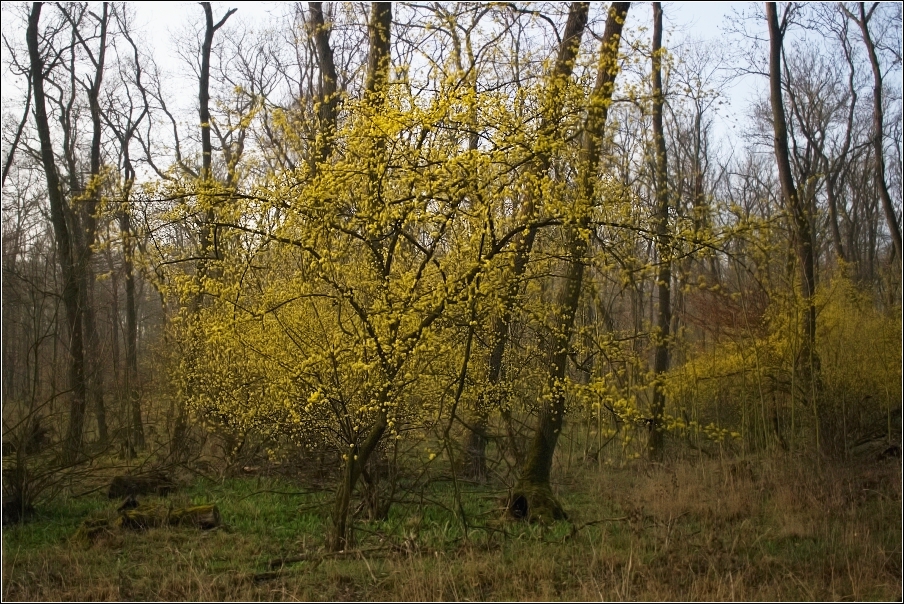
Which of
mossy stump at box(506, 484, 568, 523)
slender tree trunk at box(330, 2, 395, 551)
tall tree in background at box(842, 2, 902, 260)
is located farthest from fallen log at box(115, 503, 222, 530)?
tall tree in background at box(842, 2, 902, 260)

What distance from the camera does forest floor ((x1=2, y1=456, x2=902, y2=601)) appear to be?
5270 mm

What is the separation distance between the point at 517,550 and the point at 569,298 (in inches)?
106

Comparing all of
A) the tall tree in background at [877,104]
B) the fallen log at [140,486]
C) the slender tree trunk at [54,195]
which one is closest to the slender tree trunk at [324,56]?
the slender tree trunk at [54,195]

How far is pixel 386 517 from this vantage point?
8141 mm

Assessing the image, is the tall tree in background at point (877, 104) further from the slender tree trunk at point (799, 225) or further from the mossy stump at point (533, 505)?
the mossy stump at point (533, 505)

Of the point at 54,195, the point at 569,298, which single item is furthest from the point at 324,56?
the point at 569,298

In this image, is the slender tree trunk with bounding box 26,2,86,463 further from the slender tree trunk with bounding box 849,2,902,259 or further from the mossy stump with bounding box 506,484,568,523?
the slender tree trunk with bounding box 849,2,902,259

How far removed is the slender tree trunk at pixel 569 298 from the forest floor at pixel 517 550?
0.44 meters

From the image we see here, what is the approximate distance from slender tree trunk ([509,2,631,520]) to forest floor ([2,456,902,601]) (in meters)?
0.44

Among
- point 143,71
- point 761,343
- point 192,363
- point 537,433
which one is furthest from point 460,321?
point 143,71

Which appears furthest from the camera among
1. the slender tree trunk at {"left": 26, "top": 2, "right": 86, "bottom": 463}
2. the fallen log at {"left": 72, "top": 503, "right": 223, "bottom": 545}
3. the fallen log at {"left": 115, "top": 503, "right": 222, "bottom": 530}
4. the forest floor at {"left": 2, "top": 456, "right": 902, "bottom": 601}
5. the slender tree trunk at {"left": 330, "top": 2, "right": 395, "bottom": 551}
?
the slender tree trunk at {"left": 26, "top": 2, "right": 86, "bottom": 463}

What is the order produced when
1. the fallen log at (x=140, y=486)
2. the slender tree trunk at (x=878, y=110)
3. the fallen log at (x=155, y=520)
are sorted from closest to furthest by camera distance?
the fallen log at (x=155, y=520), the fallen log at (x=140, y=486), the slender tree trunk at (x=878, y=110)

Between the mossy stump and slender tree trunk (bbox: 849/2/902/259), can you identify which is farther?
slender tree trunk (bbox: 849/2/902/259)

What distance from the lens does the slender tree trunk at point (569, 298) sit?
6.30 metres
